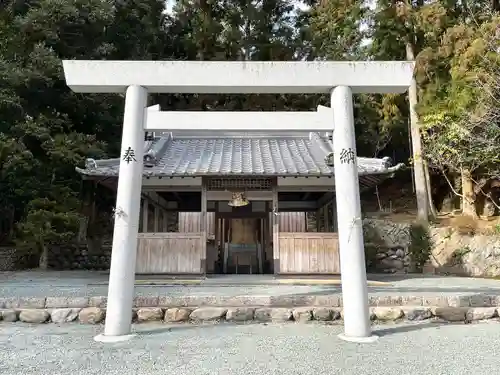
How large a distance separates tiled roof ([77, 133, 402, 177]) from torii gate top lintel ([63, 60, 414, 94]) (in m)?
4.26

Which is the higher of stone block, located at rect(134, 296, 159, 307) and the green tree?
the green tree

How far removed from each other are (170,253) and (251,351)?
5623mm

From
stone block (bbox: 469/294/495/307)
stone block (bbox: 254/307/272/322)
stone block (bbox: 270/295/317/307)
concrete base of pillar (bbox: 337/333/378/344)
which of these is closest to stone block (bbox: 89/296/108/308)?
stone block (bbox: 254/307/272/322)

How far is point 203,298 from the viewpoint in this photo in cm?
Result: 560

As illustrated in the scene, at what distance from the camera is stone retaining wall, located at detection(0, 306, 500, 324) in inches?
211

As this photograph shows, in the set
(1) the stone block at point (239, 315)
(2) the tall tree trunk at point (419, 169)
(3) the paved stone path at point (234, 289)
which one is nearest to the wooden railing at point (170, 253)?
(3) the paved stone path at point (234, 289)

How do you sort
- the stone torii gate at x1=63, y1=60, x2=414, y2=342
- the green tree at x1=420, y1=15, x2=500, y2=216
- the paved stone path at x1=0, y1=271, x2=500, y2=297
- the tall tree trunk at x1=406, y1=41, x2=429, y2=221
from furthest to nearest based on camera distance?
the tall tree trunk at x1=406, y1=41, x2=429, y2=221, the green tree at x1=420, y1=15, x2=500, y2=216, the paved stone path at x1=0, y1=271, x2=500, y2=297, the stone torii gate at x1=63, y1=60, x2=414, y2=342

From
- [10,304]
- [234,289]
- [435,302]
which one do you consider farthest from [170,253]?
[435,302]

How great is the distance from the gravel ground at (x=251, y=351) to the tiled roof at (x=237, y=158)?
4.62 metres

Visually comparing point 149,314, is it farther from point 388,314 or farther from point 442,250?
point 442,250

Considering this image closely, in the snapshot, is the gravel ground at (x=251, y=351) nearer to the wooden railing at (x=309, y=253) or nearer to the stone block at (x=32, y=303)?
the stone block at (x=32, y=303)

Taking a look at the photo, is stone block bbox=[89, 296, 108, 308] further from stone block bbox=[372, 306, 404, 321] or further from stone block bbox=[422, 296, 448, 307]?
stone block bbox=[422, 296, 448, 307]

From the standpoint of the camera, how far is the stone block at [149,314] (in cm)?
534

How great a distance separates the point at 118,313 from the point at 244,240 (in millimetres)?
8712
